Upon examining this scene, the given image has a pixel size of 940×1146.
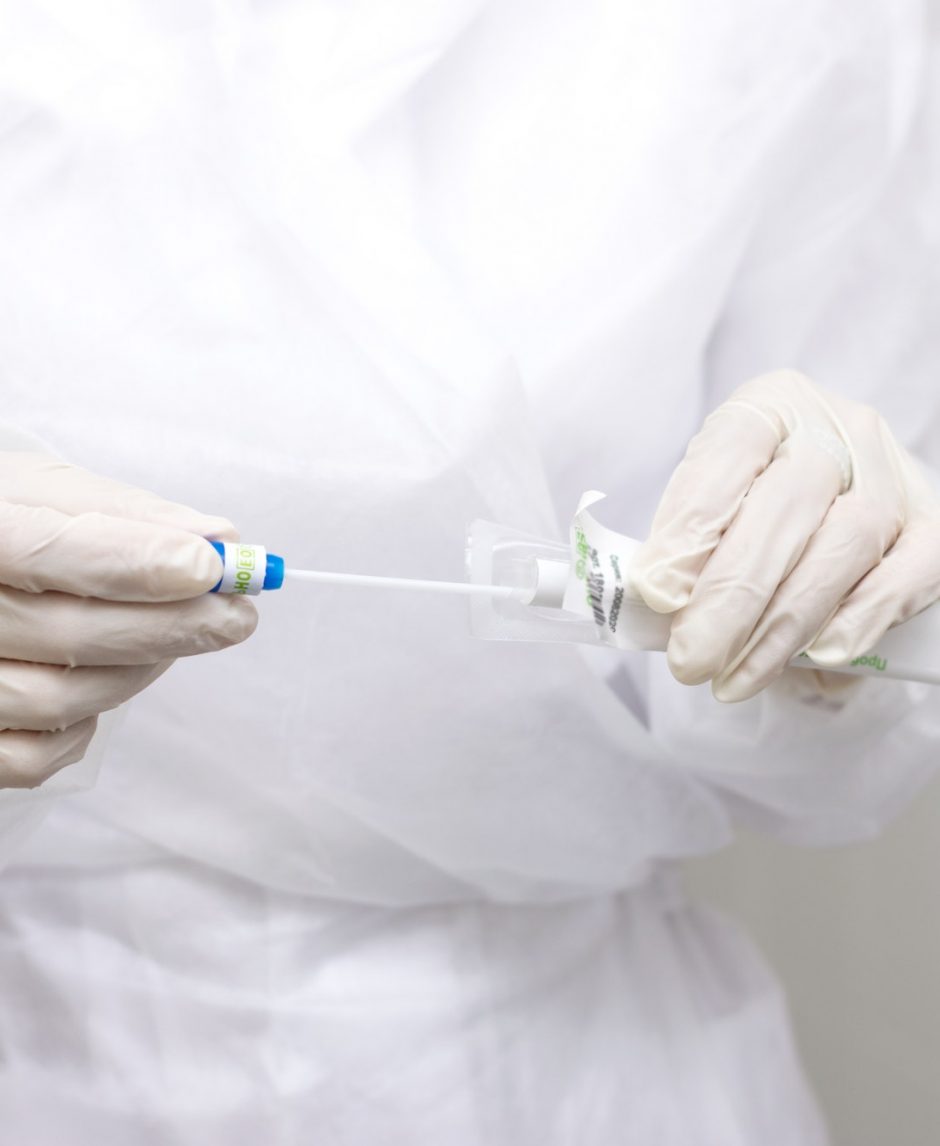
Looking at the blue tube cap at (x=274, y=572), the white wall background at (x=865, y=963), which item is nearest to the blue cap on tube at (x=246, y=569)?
the blue tube cap at (x=274, y=572)

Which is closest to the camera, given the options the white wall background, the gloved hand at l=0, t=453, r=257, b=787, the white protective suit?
the gloved hand at l=0, t=453, r=257, b=787

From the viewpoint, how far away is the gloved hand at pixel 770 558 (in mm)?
531

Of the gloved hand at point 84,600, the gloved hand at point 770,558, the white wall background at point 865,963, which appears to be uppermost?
the gloved hand at point 770,558

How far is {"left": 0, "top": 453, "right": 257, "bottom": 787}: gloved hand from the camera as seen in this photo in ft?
1.48

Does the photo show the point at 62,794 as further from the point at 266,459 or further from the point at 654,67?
the point at 654,67

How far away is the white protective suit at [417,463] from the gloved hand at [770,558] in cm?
8

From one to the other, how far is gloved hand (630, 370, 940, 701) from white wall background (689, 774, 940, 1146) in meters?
0.47

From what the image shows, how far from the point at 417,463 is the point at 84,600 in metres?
0.18

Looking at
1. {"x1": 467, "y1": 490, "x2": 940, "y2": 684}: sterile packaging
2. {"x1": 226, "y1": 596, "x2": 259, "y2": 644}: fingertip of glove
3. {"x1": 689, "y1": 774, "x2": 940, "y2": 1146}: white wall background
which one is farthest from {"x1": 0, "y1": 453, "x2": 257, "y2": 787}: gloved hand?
{"x1": 689, "y1": 774, "x2": 940, "y2": 1146}: white wall background

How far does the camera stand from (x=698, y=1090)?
2.30 feet

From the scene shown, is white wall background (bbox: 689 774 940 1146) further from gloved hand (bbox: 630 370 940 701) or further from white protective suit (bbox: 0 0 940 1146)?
gloved hand (bbox: 630 370 940 701)

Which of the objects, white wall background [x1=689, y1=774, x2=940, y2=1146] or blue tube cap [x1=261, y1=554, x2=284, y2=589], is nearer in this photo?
blue tube cap [x1=261, y1=554, x2=284, y2=589]

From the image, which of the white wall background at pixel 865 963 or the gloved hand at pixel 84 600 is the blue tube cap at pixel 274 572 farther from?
the white wall background at pixel 865 963

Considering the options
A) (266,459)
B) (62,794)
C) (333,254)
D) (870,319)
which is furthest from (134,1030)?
(870,319)
